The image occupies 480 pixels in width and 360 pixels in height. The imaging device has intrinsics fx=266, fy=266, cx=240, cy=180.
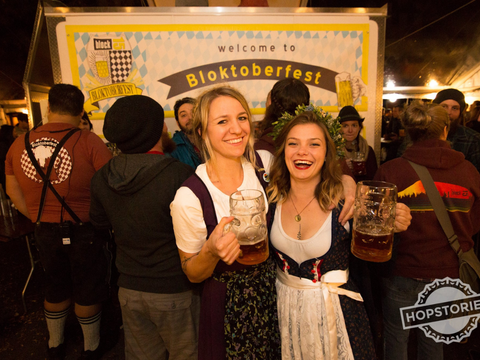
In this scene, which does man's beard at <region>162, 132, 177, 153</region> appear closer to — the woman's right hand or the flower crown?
the flower crown

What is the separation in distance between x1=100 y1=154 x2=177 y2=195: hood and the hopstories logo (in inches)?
72.3

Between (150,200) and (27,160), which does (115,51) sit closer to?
(27,160)

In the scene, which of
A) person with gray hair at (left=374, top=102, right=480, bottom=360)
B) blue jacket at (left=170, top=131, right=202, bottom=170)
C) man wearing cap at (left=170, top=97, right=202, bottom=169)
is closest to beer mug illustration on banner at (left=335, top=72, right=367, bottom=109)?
person with gray hair at (left=374, top=102, right=480, bottom=360)

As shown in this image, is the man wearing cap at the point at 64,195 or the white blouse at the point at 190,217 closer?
the white blouse at the point at 190,217

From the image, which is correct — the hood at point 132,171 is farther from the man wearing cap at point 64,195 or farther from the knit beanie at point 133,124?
the man wearing cap at point 64,195

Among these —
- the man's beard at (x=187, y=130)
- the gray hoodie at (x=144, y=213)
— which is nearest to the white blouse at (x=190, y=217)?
the gray hoodie at (x=144, y=213)

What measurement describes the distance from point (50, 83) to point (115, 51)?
1.35 metres

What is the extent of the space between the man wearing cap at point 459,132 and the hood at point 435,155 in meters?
1.35

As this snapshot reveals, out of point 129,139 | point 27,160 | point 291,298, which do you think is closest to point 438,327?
point 291,298

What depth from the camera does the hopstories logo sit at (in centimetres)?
172

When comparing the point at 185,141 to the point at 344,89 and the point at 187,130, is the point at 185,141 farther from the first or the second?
the point at 344,89

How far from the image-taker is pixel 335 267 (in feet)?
4.60

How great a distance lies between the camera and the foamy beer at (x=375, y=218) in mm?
1139

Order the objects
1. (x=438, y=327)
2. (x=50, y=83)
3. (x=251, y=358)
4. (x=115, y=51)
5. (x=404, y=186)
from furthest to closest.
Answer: (x=50, y=83) < (x=115, y=51) < (x=438, y=327) < (x=404, y=186) < (x=251, y=358)
